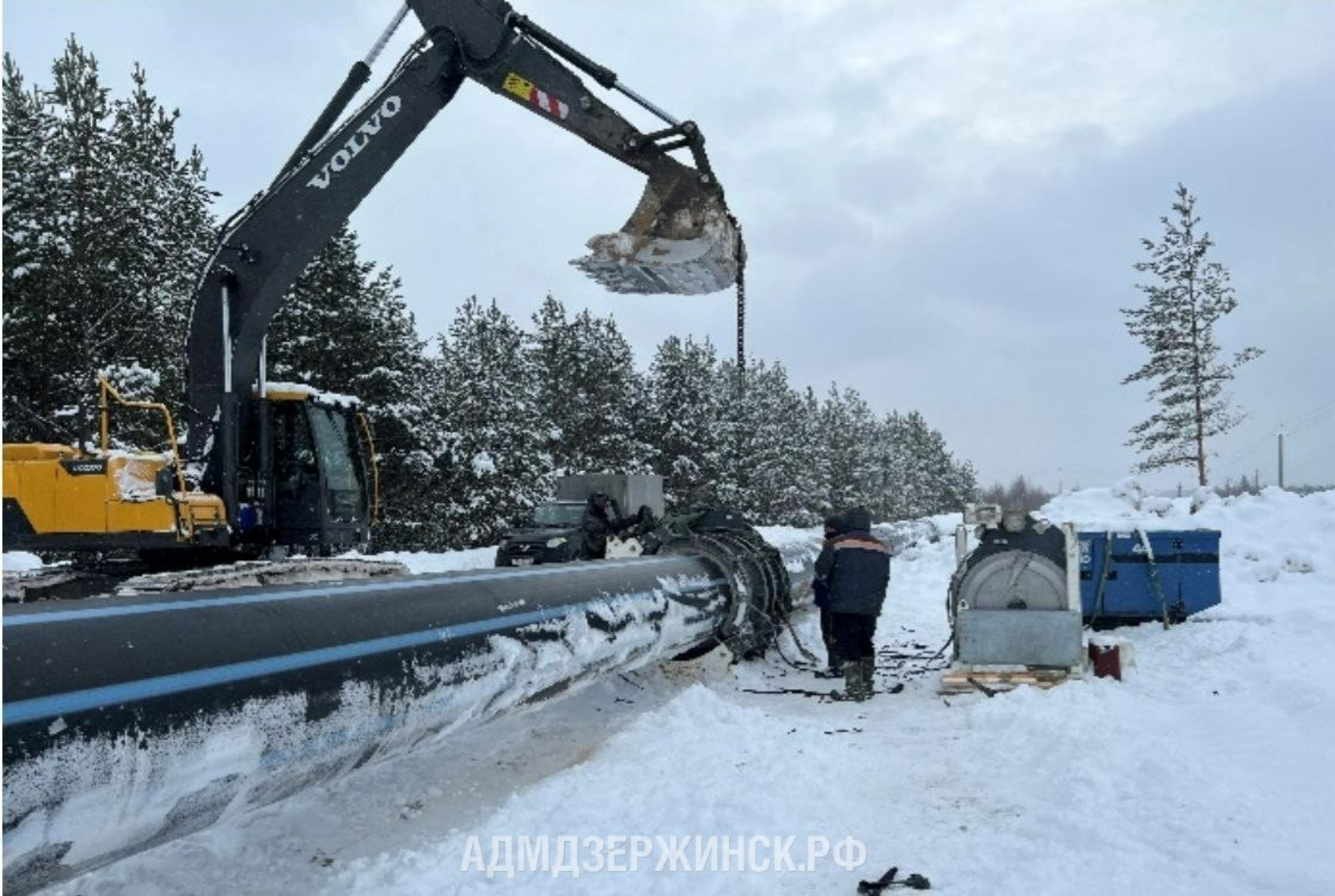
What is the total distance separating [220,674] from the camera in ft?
10.8

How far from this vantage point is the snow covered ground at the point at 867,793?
4.29 metres

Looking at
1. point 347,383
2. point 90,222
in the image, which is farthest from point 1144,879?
point 347,383

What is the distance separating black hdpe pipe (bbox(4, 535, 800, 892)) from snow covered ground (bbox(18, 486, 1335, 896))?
1.43 feet

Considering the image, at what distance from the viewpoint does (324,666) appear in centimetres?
381

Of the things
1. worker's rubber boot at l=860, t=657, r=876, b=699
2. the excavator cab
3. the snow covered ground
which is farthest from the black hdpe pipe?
the excavator cab

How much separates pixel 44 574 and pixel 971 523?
25.1ft

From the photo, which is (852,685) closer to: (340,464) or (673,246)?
(673,246)

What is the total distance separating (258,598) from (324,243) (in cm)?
704

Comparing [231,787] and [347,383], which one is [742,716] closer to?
[231,787]

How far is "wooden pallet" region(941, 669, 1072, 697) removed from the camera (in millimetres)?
8602

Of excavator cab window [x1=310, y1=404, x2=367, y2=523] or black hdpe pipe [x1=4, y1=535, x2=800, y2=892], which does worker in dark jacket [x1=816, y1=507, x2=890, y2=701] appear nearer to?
black hdpe pipe [x1=4, y1=535, x2=800, y2=892]

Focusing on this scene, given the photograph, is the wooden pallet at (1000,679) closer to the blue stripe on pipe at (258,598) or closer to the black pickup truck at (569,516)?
the blue stripe on pipe at (258,598)

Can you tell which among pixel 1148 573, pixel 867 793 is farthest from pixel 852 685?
pixel 1148 573

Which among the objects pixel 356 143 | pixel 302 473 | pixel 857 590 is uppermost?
pixel 356 143
